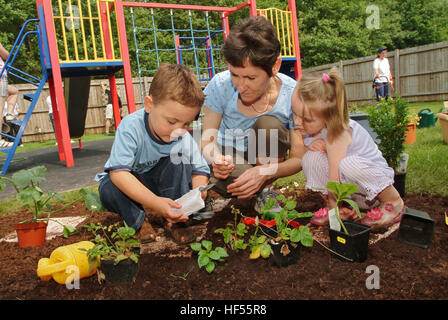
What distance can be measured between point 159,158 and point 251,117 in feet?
2.25

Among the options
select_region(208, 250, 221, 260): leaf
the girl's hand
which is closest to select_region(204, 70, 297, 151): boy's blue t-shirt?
the girl's hand

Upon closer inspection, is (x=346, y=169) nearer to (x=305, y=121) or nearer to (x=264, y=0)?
(x=305, y=121)

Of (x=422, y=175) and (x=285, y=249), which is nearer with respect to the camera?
(x=285, y=249)

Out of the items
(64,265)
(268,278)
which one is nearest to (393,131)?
(268,278)

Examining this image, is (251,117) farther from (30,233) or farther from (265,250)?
(30,233)

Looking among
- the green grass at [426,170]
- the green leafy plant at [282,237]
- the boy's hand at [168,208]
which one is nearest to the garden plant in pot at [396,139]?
the green grass at [426,170]

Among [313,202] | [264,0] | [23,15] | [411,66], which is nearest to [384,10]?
[264,0]

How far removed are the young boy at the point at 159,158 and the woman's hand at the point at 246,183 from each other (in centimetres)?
19

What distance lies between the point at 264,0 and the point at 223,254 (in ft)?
85.5

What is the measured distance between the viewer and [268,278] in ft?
4.76

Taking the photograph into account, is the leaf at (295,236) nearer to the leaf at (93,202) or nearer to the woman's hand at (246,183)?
the woman's hand at (246,183)

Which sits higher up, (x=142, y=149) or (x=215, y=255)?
(x=142, y=149)

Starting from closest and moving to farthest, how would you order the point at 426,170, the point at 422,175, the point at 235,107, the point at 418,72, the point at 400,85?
the point at 235,107
the point at 422,175
the point at 426,170
the point at 418,72
the point at 400,85

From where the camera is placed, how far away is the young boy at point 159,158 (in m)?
1.77
